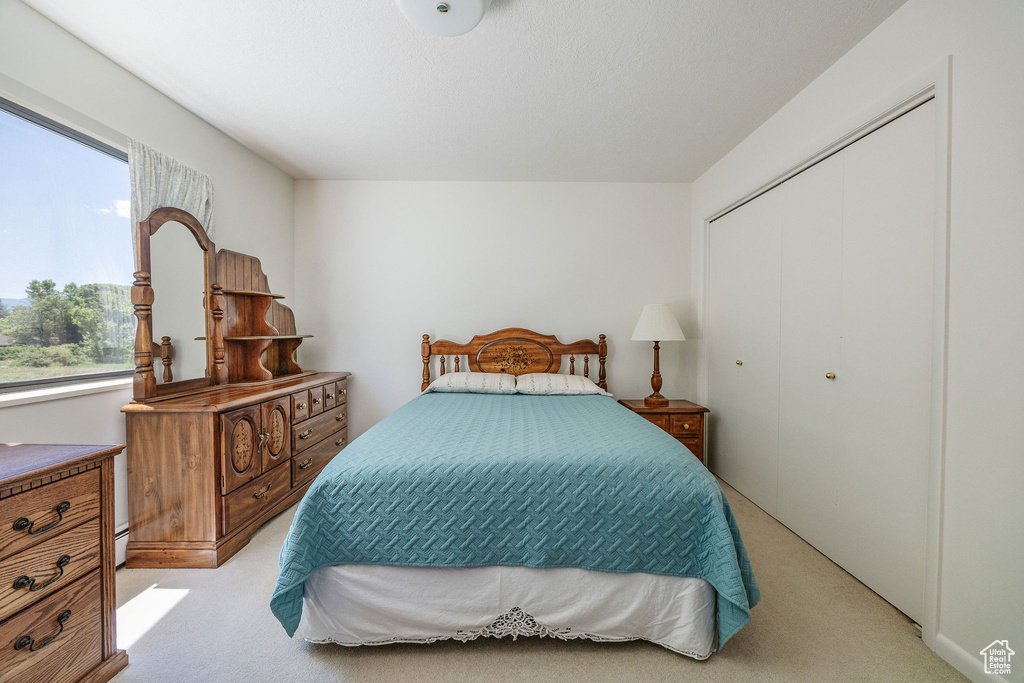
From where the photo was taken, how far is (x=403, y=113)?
244 centimetres

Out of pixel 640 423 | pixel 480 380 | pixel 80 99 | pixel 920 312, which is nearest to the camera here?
pixel 920 312

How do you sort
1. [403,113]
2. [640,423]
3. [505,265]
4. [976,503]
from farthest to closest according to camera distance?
[505,265]
[403,113]
[640,423]
[976,503]

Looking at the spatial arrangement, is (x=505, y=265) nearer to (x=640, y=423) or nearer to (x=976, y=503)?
→ (x=640, y=423)

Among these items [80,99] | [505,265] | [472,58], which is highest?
[472,58]

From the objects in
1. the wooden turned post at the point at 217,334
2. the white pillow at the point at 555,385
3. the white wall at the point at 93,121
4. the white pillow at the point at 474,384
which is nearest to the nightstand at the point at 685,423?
Answer: the white pillow at the point at 555,385

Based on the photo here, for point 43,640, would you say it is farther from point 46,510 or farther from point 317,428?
point 317,428

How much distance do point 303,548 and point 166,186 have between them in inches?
85.0

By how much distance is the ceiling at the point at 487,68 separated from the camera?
1.68 metres

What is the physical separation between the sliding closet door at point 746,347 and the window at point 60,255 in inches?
142

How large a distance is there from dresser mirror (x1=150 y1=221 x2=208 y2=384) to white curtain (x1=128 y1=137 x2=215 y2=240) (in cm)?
13

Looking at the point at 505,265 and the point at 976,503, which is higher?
the point at 505,265

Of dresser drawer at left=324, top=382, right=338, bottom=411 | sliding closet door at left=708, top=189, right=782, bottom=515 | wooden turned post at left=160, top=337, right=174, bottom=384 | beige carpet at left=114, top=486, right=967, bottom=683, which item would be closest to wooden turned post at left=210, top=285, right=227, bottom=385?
wooden turned post at left=160, top=337, right=174, bottom=384

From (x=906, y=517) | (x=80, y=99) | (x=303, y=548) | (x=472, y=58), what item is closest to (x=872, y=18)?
(x=472, y=58)

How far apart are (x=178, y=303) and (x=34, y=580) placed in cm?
157
